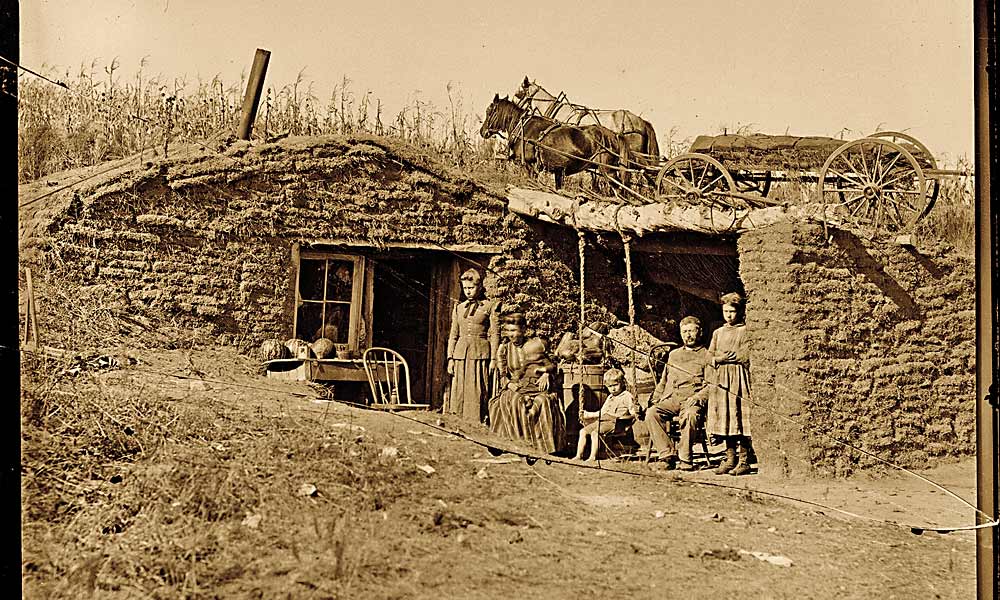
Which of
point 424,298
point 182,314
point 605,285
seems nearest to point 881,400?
point 605,285

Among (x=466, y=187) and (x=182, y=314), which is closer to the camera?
(x=182, y=314)

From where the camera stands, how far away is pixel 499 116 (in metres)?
7.23

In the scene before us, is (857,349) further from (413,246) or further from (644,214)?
(413,246)

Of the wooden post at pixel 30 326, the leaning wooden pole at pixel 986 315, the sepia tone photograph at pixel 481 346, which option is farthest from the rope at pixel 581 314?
the wooden post at pixel 30 326

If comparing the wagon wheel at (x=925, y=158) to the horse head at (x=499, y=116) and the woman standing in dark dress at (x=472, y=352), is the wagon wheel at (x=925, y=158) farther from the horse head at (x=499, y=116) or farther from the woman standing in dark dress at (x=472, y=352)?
the woman standing in dark dress at (x=472, y=352)

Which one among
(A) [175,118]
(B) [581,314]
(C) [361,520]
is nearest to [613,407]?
(B) [581,314]

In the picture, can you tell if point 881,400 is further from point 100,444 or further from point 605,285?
point 100,444

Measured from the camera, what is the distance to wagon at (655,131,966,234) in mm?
5598

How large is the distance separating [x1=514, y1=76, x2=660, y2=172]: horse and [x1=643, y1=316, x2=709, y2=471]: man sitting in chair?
5.83ft

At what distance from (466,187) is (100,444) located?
3981mm

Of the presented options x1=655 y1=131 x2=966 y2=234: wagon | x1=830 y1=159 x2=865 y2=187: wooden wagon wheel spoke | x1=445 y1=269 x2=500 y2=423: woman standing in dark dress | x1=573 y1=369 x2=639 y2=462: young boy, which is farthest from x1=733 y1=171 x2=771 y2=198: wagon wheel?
x1=445 y1=269 x2=500 y2=423: woman standing in dark dress

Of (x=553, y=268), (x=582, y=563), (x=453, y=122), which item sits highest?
(x=453, y=122)

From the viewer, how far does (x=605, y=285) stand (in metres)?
7.71

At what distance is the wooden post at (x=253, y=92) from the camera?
4.92 meters
